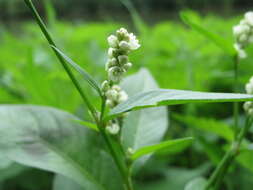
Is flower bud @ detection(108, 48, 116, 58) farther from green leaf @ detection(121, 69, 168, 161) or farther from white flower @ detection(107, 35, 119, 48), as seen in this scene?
green leaf @ detection(121, 69, 168, 161)

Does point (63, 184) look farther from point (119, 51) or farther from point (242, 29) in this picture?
point (242, 29)

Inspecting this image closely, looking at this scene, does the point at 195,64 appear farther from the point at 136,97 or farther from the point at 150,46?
the point at 136,97

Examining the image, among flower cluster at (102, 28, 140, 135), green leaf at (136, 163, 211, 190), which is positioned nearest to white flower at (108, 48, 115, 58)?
flower cluster at (102, 28, 140, 135)

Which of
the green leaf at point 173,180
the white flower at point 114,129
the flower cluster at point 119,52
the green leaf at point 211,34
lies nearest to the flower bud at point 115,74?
the flower cluster at point 119,52

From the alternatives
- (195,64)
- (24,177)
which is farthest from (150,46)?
(24,177)

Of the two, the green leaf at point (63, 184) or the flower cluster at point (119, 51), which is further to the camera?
the green leaf at point (63, 184)

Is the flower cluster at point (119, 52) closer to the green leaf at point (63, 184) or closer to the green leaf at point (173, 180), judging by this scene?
the green leaf at point (63, 184)
